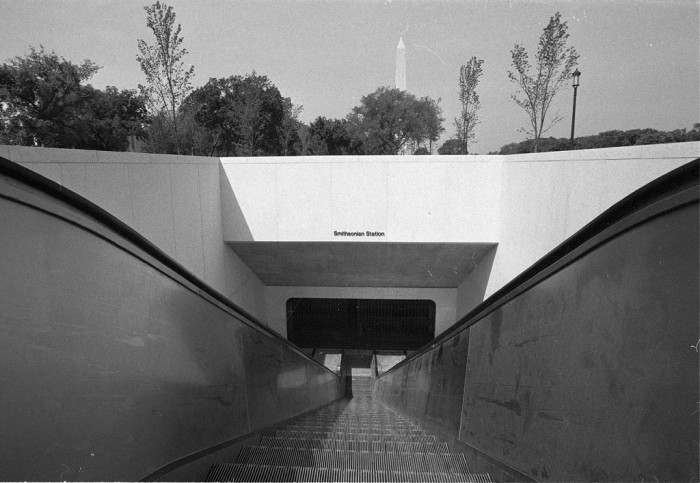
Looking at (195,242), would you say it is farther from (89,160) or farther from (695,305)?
(695,305)

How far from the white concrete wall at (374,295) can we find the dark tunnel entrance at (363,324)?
2.95 feet

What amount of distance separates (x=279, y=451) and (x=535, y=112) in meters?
14.7

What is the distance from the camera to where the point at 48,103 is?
12492 mm

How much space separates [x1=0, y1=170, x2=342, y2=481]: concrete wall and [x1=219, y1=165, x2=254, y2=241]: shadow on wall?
8.32m

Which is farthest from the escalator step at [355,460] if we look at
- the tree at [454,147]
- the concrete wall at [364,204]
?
the tree at [454,147]

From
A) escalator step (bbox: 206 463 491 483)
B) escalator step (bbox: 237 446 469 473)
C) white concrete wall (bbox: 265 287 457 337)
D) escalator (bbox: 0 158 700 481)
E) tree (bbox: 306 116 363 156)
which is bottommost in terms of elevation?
white concrete wall (bbox: 265 287 457 337)

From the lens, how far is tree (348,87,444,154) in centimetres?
2938

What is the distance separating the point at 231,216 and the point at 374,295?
722cm

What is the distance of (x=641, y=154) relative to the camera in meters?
4.88

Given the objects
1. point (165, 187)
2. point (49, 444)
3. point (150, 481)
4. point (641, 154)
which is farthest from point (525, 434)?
point (165, 187)

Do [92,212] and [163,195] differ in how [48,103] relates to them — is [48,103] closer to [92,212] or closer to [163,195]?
[163,195]

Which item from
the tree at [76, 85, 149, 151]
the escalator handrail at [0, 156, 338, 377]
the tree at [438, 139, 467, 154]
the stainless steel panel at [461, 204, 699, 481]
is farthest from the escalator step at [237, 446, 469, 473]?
the tree at [438, 139, 467, 154]

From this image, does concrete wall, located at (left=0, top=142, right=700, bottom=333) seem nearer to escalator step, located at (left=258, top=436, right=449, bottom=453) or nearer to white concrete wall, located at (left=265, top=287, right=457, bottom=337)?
white concrete wall, located at (left=265, top=287, right=457, bottom=337)

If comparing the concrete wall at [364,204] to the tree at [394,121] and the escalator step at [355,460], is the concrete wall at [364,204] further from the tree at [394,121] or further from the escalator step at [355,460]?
the tree at [394,121]
